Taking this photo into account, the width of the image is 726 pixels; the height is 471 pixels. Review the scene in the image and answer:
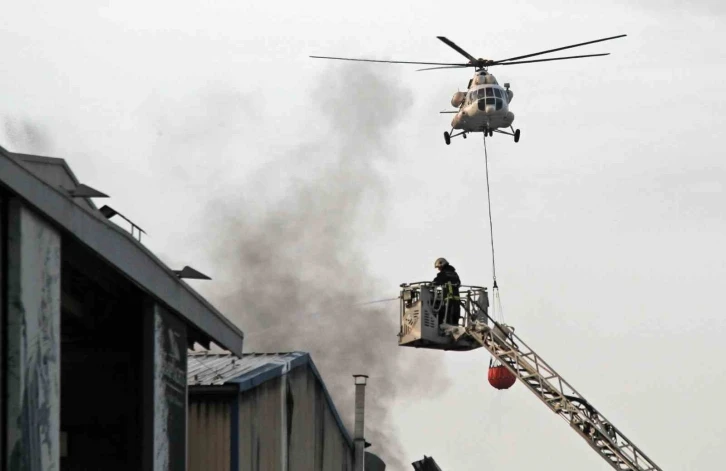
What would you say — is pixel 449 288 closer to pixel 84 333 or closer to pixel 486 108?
pixel 486 108

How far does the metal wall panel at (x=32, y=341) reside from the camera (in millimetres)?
19250

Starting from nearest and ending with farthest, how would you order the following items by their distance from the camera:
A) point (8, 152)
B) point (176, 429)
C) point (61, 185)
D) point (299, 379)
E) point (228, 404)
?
point (8, 152)
point (61, 185)
point (176, 429)
point (228, 404)
point (299, 379)

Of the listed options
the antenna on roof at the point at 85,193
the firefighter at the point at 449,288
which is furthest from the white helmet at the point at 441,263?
the antenna on roof at the point at 85,193

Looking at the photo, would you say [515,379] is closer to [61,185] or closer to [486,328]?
[486,328]

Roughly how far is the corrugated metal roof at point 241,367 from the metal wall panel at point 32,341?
909 cm

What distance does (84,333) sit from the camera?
24.6 m

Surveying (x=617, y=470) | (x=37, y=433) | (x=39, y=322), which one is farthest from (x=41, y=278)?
(x=617, y=470)

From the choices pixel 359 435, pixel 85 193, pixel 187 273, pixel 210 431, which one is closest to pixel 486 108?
pixel 359 435

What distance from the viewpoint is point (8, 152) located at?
19.2 metres

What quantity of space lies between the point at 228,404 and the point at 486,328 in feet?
60.3

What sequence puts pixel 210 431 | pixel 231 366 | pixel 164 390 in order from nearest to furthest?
pixel 164 390 < pixel 210 431 < pixel 231 366

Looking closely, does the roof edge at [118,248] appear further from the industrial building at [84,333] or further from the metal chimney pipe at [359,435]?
the metal chimney pipe at [359,435]

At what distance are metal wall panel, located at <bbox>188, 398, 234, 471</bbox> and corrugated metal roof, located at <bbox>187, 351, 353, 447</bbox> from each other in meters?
0.41

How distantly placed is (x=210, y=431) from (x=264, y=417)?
223 centimetres
